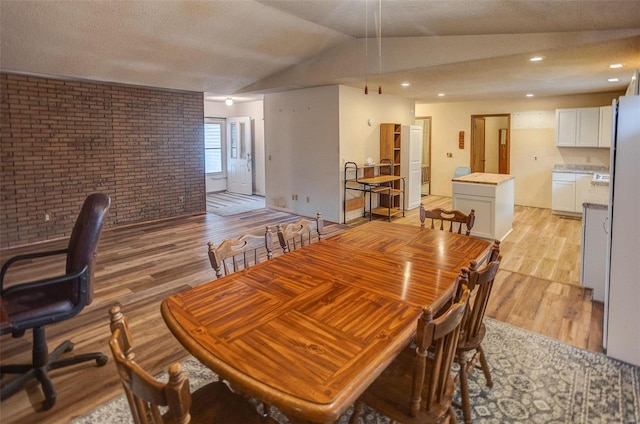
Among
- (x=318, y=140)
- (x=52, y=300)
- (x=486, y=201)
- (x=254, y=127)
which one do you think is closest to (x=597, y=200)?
(x=486, y=201)

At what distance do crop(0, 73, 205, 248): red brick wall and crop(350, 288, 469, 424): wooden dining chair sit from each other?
5.87 metres

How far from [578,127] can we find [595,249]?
4.55 meters

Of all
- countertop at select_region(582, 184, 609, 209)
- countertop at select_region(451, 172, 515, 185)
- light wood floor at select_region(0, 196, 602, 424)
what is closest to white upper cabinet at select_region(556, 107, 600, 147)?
light wood floor at select_region(0, 196, 602, 424)

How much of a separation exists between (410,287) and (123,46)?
4995mm

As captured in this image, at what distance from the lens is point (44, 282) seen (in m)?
2.07

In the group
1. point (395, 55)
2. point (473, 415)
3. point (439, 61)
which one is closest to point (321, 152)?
point (395, 55)

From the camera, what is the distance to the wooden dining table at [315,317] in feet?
3.70

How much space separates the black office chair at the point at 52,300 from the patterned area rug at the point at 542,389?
53cm

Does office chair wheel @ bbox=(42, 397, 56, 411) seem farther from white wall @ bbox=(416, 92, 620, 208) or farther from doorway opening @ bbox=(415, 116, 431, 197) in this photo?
white wall @ bbox=(416, 92, 620, 208)

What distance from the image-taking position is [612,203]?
251 centimetres

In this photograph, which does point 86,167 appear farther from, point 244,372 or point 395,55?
point 244,372

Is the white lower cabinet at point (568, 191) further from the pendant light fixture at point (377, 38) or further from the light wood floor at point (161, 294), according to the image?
the pendant light fixture at point (377, 38)

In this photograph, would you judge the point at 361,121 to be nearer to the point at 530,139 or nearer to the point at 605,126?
the point at 530,139

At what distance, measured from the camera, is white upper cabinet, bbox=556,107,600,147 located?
271 inches
